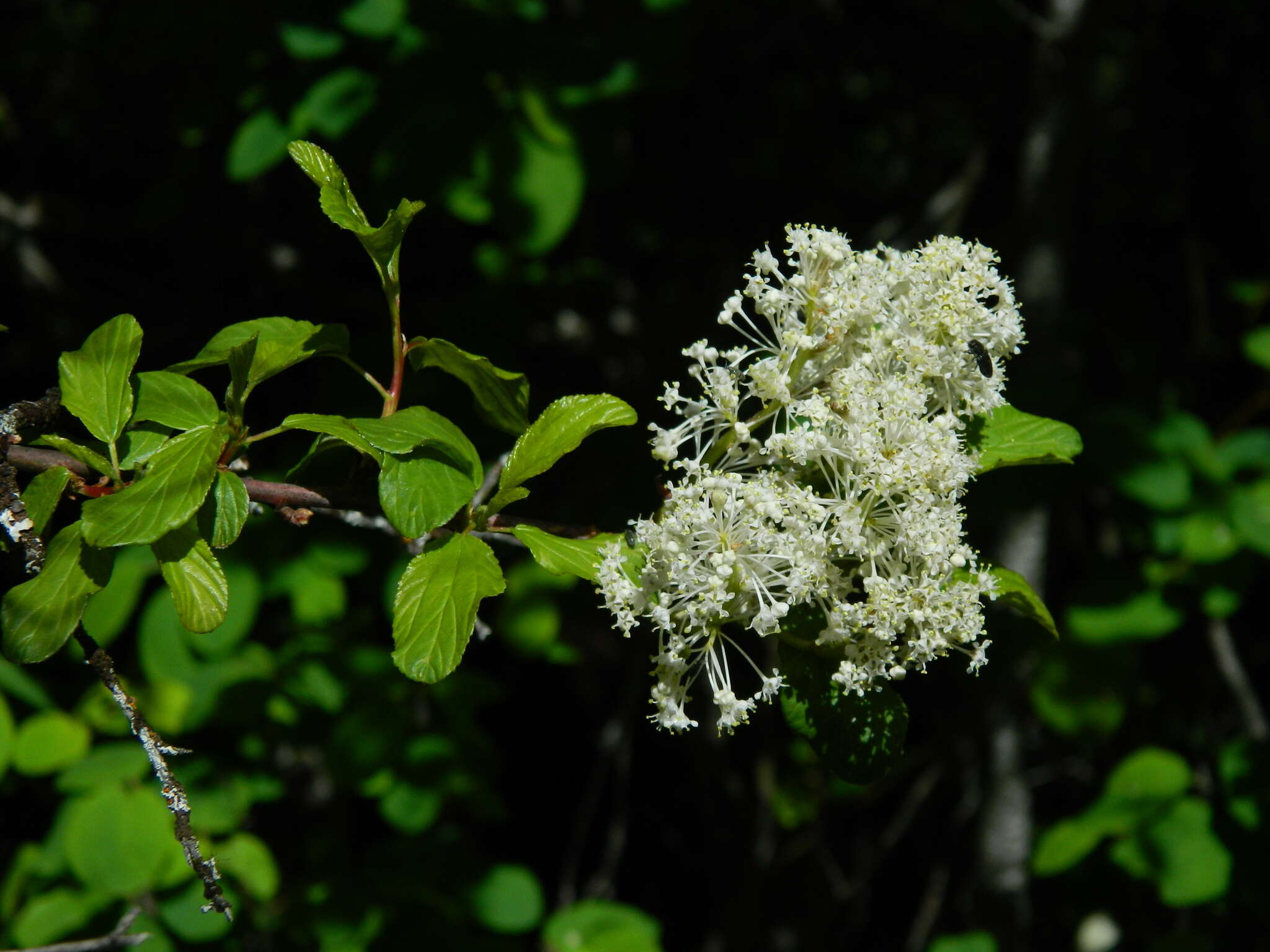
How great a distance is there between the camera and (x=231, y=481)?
1125 millimetres

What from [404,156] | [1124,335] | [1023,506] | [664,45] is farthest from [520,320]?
[1124,335]

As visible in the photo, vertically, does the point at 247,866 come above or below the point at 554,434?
below

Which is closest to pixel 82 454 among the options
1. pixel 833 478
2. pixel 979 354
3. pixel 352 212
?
pixel 352 212

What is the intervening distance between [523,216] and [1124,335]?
2.47m

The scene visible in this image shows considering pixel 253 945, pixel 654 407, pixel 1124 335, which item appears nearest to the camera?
pixel 253 945

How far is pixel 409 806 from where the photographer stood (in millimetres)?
2473

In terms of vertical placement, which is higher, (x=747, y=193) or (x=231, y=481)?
(x=747, y=193)

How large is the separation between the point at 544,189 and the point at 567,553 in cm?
140

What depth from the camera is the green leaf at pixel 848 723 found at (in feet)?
4.12

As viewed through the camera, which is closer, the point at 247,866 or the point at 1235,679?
the point at 247,866

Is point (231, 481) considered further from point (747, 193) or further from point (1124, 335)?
point (1124, 335)

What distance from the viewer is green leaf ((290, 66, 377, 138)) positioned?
7.50 ft

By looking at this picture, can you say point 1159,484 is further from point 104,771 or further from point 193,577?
point 104,771

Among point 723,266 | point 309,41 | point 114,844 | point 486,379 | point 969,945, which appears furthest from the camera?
point 723,266
